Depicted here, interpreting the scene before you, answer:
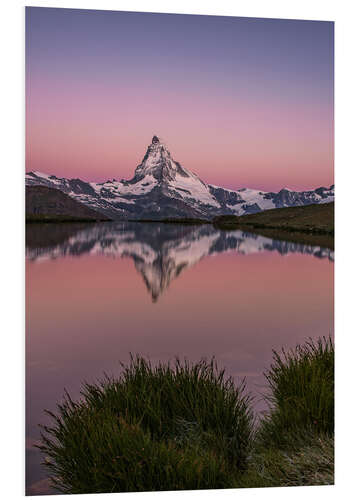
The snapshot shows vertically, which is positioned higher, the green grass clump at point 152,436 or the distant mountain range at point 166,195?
the distant mountain range at point 166,195

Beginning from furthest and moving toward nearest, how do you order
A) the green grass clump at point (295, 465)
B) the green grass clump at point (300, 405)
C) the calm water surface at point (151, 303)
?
1. the calm water surface at point (151, 303)
2. the green grass clump at point (300, 405)
3. the green grass clump at point (295, 465)

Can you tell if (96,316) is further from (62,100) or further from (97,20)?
(97,20)

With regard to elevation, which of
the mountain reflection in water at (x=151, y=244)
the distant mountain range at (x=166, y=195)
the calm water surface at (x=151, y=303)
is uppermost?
the distant mountain range at (x=166, y=195)

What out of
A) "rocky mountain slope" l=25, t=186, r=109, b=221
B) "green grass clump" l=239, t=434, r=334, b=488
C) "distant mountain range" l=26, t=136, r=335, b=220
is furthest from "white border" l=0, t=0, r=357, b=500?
"distant mountain range" l=26, t=136, r=335, b=220

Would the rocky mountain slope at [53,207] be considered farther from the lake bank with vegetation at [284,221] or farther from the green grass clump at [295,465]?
the green grass clump at [295,465]

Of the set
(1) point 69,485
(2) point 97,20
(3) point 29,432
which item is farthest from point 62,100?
(1) point 69,485

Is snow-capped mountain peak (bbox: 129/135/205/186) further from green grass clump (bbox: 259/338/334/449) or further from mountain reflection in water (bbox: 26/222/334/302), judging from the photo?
green grass clump (bbox: 259/338/334/449)

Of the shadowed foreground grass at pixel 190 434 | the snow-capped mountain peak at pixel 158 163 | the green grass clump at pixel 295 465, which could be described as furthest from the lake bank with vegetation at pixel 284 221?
the green grass clump at pixel 295 465

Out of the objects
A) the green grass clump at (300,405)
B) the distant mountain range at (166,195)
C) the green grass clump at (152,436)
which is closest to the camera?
the green grass clump at (152,436)
